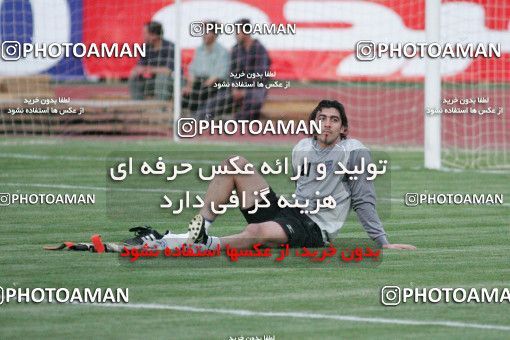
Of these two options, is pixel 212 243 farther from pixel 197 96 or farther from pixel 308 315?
pixel 197 96

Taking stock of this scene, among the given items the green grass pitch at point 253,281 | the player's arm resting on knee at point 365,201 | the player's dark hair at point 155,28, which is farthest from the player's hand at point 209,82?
the player's arm resting on knee at point 365,201

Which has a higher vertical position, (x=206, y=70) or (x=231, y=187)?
(x=206, y=70)

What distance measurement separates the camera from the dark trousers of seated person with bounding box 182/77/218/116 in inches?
1052

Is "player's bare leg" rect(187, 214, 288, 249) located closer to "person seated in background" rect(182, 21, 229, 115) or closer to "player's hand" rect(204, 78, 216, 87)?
"person seated in background" rect(182, 21, 229, 115)

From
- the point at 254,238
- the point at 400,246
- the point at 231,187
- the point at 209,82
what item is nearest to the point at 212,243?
the point at 254,238

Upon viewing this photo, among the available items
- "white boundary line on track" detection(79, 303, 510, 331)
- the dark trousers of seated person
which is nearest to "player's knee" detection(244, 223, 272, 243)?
"white boundary line on track" detection(79, 303, 510, 331)

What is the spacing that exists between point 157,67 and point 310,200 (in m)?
15.1

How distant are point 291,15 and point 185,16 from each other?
2.72 m

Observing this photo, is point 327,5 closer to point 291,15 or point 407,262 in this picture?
point 291,15

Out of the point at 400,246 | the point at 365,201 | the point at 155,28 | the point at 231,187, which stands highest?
the point at 155,28

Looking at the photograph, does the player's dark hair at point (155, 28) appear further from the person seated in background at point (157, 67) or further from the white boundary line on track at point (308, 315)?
the white boundary line on track at point (308, 315)

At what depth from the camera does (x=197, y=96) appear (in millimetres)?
26812

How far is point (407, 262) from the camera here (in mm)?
11891

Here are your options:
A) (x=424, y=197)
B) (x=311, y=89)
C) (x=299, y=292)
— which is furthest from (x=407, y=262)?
(x=311, y=89)
